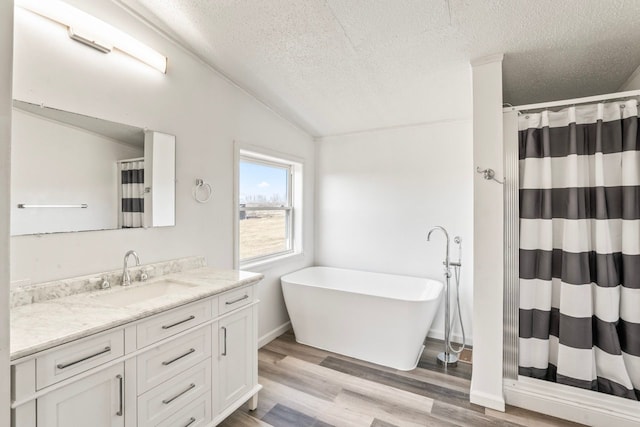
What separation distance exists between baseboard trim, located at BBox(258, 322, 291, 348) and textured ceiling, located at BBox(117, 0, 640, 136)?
237 centimetres

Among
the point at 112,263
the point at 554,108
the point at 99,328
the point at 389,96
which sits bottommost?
the point at 99,328

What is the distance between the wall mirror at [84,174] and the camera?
1416mm

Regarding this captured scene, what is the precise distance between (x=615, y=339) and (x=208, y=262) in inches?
109

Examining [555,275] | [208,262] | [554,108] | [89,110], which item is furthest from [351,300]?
[89,110]

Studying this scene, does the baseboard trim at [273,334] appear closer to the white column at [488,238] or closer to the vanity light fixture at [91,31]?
the white column at [488,238]

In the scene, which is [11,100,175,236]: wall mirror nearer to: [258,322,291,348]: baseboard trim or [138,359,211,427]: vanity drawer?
[138,359,211,427]: vanity drawer

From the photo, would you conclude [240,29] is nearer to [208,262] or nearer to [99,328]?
[208,262]

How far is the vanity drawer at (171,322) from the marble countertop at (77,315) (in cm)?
5

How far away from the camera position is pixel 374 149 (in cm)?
341

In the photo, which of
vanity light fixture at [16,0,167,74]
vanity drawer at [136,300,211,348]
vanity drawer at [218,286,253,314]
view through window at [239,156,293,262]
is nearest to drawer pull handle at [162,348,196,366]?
vanity drawer at [136,300,211,348]

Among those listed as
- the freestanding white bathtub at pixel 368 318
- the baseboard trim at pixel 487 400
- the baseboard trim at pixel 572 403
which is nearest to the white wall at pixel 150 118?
the freestanding white bathtub at pixel 368 318

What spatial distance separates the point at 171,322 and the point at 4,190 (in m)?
0.97

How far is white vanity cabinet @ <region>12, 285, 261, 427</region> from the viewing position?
101 cm

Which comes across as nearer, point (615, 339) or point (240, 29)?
point (615, 339)
